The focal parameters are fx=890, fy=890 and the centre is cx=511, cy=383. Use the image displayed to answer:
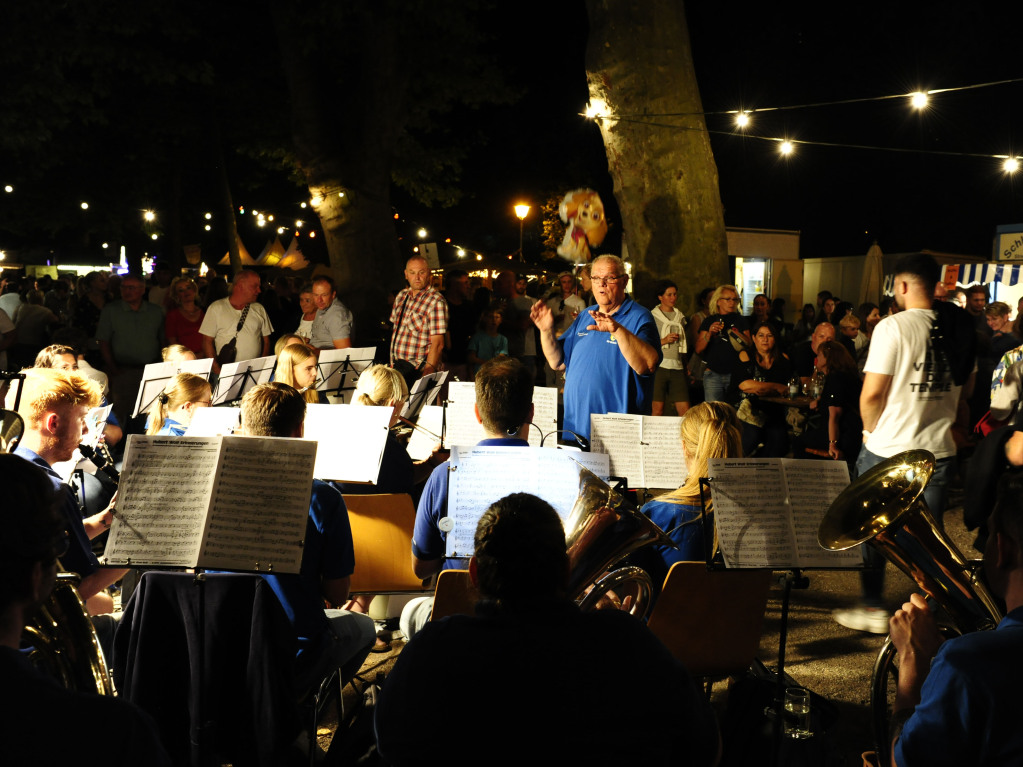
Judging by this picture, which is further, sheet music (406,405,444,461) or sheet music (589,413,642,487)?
sheet music (406,405,444,461)

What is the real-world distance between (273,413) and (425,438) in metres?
2.74

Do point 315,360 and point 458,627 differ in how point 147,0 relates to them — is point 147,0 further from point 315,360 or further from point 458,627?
point 458,627

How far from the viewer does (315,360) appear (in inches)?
249

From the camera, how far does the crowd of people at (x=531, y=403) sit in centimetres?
190

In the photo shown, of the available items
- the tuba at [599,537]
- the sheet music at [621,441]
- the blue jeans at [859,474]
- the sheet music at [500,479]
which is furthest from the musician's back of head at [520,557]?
the blue jeans at [859,474]

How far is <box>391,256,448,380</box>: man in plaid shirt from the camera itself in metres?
8.29

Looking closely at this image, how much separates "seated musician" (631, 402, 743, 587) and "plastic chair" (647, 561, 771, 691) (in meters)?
0.25

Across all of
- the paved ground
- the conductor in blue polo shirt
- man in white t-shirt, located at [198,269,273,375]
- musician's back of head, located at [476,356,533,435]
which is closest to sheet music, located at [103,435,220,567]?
musician's back of head, located at [476,356,533,435]

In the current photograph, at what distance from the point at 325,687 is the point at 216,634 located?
0.84 meters

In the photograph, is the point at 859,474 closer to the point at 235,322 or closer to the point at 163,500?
the point at 163,500

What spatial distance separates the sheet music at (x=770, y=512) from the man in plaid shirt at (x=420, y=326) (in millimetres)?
5379

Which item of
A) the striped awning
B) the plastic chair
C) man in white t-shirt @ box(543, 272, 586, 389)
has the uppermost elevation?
the striped awning

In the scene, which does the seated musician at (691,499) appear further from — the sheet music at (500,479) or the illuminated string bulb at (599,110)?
the illuminated string bulb at (599,110)

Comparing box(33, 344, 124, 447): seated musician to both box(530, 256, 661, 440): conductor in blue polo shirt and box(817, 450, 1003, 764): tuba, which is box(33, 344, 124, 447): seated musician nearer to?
box(530, 256, 661, 440): conductor in blue polo shirt
